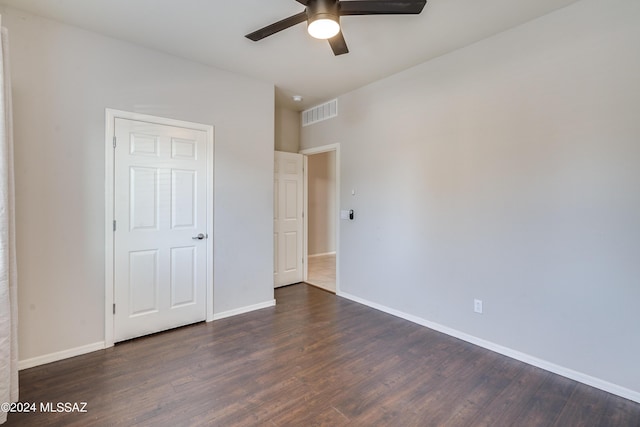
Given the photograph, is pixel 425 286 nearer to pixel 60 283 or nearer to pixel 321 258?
pixel 60 283

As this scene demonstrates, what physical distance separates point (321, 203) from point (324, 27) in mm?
5344

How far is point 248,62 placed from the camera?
314 centimetres

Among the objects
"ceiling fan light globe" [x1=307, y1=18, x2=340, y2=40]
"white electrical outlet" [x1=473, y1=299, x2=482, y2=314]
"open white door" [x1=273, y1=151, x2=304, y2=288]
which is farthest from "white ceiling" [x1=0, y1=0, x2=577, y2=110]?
"white electrical outlet" [x1=473, y1=299, x2=482, y2=314]

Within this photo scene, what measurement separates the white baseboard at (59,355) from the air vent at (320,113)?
366 cm

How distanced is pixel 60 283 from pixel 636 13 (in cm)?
467

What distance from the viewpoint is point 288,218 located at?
15.4 feet

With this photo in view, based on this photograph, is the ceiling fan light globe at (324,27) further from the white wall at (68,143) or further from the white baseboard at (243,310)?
the white baseboard at (243,310)

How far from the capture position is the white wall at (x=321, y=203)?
6.93 metres

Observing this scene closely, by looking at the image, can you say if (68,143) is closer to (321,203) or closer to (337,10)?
(337,10)

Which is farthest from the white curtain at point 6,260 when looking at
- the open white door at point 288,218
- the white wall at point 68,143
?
the open white door at point 288,218

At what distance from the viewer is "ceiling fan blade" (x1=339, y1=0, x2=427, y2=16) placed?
1.73 metres

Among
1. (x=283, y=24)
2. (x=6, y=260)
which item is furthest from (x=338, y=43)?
(x=6, y=260)

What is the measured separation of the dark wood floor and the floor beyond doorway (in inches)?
65.9

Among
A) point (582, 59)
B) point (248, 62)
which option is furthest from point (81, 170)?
point (582, 59)
